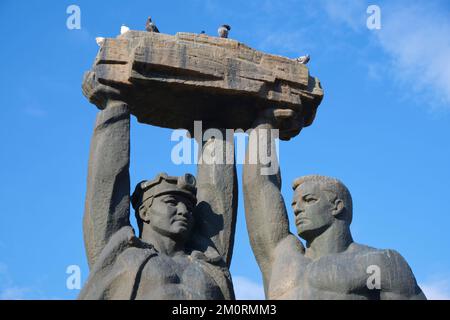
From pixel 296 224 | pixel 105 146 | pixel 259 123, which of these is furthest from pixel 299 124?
pixel 105 146

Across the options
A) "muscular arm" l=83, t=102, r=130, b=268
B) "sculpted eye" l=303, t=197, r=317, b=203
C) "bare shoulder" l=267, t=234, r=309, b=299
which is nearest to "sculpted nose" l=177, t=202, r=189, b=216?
"muscular arm" l=83, t=102, r=130, b=268

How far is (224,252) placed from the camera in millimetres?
14227

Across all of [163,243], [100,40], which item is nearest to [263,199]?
[163,243]

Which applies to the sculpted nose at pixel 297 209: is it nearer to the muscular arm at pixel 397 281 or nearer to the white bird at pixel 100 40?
the muscular arm at pixel 397 281

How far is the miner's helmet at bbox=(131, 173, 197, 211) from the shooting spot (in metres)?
14.1

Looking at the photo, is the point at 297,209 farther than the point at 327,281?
Yes

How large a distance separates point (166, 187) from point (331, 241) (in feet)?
6.27

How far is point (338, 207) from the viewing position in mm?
14055

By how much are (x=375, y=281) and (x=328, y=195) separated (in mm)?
1323

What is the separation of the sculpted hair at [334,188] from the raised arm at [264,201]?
385mm

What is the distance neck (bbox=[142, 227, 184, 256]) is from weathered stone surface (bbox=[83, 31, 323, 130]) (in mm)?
1634

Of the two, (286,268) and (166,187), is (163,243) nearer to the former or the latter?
(166,187)

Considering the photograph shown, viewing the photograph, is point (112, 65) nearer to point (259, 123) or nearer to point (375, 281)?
point (259, 123)

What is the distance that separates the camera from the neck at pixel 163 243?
45.3ft
